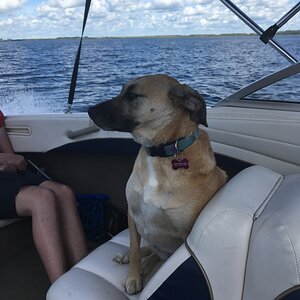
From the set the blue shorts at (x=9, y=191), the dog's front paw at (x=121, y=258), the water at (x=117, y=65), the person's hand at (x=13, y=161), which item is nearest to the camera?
the dog's front paw at (x=121, y=258)

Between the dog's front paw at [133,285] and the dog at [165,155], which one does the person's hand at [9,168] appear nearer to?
the dog at [165,155]

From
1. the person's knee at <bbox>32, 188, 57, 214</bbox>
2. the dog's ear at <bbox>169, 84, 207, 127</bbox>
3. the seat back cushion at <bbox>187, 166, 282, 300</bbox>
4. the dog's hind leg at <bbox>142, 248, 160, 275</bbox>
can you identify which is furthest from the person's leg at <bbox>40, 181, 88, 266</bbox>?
the seat back cushion at <bbox>187, 166, 282, 300</bbox>

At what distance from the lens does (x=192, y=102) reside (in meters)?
1.74

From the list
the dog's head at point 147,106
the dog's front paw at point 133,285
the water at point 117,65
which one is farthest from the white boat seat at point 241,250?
the water at point 117,65

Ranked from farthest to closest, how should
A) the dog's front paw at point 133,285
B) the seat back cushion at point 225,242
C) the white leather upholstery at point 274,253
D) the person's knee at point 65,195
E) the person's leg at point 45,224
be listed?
the person's knee at point 65,195, the person's leg at point 45,224, the dog's front paw at point 133,285, the seat back cushion at point 225,242, the white leather upholstery at point 274,253

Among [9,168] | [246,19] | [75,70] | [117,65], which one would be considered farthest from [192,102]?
[117,65]

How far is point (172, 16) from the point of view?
9.21 feet

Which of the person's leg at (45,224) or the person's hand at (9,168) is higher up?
the person's hand at (9,168)

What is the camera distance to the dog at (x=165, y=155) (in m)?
1.75

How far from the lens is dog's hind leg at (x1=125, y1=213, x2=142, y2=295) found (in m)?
1.73

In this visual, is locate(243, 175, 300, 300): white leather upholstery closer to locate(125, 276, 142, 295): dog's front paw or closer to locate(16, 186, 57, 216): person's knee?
locate(125, 276, 142, 295): dog's front paw

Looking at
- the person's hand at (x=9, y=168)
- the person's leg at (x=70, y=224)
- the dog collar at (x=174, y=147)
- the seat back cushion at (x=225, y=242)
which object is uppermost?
the dog collar at (x=174, y=147)

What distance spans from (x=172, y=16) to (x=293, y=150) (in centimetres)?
116

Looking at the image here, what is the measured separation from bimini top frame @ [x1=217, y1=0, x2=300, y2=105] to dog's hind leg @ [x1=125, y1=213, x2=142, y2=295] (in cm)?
99
